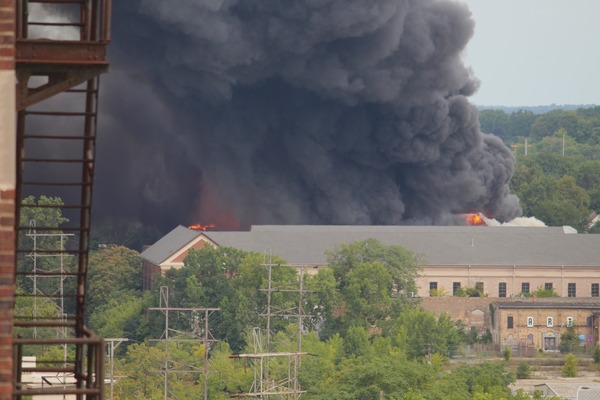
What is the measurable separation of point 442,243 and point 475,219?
47.7 feet

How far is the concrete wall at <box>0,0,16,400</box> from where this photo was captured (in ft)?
29.9

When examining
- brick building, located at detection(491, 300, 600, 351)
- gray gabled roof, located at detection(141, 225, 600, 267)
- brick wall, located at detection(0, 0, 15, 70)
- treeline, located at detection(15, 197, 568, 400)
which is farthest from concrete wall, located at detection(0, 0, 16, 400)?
gray gabled roof, located at detection(141, 225, 600, 267)

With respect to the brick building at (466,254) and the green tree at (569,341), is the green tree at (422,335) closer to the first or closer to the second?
the green tree at (569,341)

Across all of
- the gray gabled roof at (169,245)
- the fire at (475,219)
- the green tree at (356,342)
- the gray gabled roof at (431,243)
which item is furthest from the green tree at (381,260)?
the fire at (475,219)

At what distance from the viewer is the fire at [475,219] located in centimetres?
10512

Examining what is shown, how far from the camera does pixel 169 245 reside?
88625 mm

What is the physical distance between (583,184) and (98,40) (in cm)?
14530

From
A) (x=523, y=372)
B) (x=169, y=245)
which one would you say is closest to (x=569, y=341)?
(x=523, y=372)

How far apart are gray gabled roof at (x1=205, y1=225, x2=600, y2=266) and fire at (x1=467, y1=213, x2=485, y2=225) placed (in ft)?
34.5

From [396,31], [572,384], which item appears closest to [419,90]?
[396,31]

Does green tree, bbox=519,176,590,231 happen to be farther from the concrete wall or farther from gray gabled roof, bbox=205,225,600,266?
the concrete wall

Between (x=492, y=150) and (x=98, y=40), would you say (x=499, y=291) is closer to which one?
(x=492, y=150)

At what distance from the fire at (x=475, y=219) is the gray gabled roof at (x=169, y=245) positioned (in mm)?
19174

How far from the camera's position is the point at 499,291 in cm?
→ 9006
